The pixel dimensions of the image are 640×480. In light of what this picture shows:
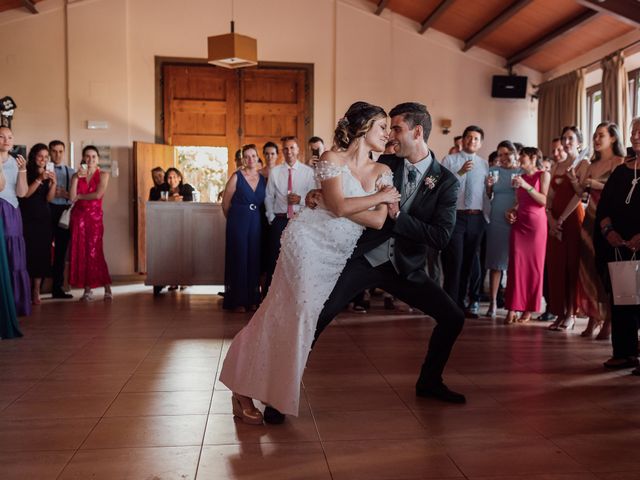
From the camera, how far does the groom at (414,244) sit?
10.4ft

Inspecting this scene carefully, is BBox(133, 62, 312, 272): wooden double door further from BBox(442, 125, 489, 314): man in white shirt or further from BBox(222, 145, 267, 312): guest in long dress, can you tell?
BBox(442, 125, 489, 314): man in white shirt

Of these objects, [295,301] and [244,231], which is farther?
[244,231]

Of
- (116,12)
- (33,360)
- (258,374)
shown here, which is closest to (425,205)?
(258,374)

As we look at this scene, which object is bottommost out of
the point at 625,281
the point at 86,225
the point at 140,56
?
the point at 625,281

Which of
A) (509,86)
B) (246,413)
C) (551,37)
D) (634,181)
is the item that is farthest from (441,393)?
(509,86)

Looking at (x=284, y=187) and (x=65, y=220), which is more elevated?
(x=284, y=187)

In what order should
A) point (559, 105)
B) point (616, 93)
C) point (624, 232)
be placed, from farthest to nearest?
point (559, 105)
point (616, 93)
point (624, 232)

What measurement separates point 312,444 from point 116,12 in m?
9.14

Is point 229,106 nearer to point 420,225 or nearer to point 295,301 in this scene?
point 420,225

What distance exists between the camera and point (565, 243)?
5.77 metres

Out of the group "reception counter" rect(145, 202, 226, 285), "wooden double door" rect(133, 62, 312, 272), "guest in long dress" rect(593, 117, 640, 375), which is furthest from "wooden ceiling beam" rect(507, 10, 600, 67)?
"reception counter" rect(145, 202, 226, 285)

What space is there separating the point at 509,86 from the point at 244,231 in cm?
646

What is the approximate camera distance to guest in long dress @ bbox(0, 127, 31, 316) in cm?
571

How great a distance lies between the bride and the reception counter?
15.4ft
